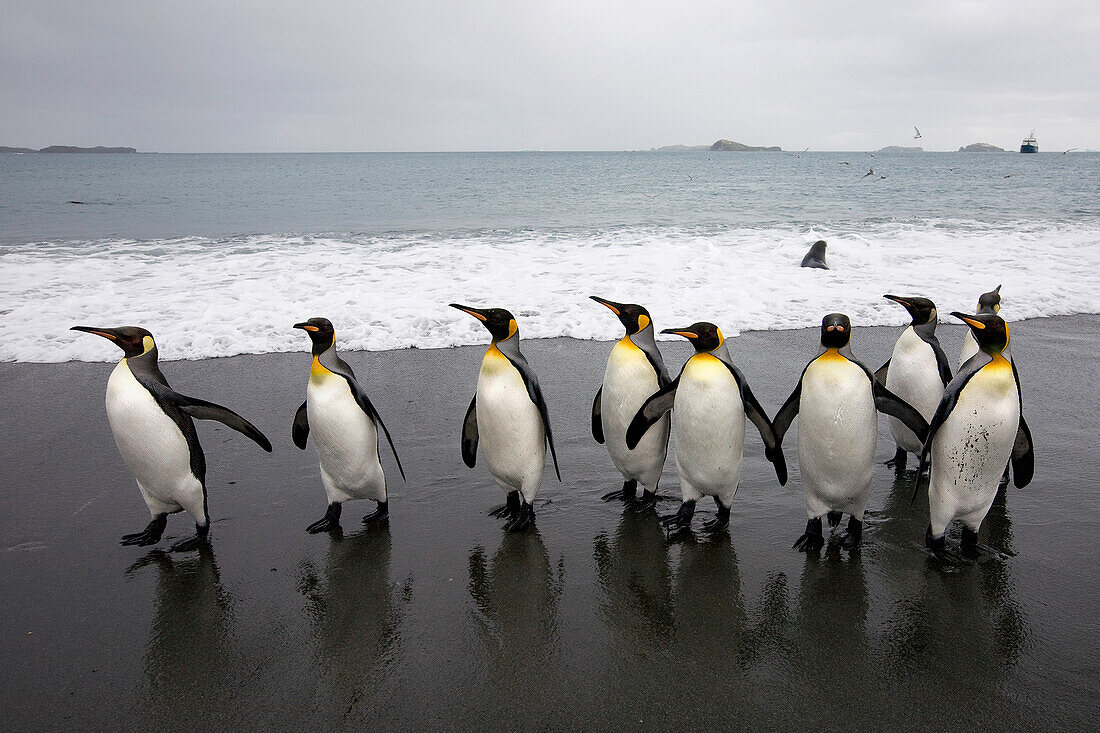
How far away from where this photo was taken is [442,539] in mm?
3471

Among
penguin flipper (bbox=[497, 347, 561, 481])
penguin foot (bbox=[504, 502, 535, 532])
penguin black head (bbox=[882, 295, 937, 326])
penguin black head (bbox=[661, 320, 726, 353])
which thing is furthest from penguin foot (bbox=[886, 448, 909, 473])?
penguin foot (bbox=[504, 502, 535, 532])

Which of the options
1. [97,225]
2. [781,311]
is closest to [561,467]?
[781,311]

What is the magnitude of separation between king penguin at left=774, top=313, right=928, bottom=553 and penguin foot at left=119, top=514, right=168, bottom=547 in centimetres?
317

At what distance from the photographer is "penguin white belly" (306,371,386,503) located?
354cm

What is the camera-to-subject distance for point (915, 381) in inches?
161

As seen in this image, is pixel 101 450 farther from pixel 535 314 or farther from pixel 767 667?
pixel 535 314

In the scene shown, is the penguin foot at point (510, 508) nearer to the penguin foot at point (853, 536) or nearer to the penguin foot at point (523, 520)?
the penguin foot at point (523, 520)

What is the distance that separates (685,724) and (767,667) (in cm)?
44

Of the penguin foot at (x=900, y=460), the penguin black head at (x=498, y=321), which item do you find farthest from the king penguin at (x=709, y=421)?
the penguin foot at (x=900, y=460)

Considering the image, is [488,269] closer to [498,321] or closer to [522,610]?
[498,321]

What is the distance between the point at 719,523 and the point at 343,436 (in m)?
1.99

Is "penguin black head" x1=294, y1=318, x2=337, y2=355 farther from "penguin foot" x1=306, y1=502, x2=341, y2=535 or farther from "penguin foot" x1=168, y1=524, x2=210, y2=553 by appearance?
"penguin foot" x1=168, y1=524, x2=210, y2=553

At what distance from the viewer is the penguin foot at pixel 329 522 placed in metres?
3.55

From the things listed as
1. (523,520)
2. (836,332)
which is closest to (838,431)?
(836,332)
